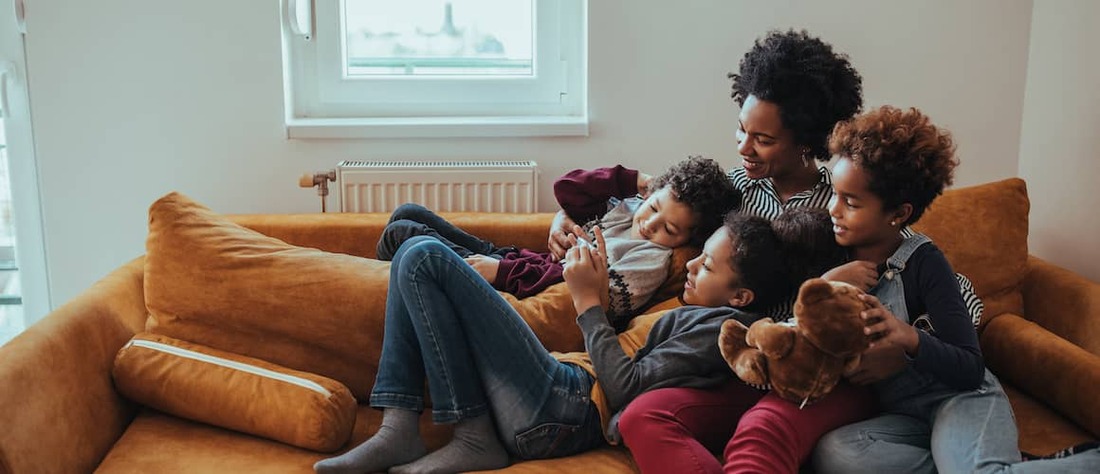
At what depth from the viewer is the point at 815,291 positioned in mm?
1432

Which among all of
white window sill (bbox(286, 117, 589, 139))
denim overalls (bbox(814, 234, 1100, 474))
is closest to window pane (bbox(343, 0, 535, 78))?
white window sill (bbox(286, 117, 589, 139))

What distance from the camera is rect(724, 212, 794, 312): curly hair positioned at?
5.66 feet

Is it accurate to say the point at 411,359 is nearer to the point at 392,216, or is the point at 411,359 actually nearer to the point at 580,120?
the point at 392,216

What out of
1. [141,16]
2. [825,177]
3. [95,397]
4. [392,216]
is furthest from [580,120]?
[95,397]

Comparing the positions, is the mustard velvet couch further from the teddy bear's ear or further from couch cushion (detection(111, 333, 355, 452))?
the teddy bear's ear

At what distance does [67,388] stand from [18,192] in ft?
3.44

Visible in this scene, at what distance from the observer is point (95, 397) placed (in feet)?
5.81

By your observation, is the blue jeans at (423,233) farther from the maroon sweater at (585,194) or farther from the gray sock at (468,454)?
the gray sock at (468,454)

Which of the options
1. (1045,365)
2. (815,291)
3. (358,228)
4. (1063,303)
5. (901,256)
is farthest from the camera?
(358,228)

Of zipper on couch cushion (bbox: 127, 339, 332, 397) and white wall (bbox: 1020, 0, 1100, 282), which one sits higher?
white wall (bbox: 1020, 0, 1100, 282)

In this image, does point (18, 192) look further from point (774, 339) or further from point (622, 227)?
point (774, 339)

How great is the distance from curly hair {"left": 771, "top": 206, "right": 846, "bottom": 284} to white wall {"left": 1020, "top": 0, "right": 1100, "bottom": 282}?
2.95 feet

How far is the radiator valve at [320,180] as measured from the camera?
2.43m

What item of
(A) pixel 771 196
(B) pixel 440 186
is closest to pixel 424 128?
(B) pixel 440 186
